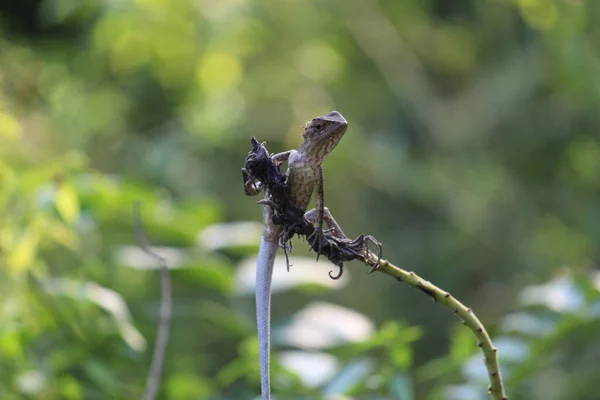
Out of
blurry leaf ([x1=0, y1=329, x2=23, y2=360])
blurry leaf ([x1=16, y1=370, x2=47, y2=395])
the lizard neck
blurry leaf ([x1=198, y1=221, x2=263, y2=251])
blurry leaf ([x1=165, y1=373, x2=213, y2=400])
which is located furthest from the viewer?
blurry leaf ([x1=198, y1=221, x2=263, y2=251])

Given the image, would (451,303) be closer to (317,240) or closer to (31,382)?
(317,240)

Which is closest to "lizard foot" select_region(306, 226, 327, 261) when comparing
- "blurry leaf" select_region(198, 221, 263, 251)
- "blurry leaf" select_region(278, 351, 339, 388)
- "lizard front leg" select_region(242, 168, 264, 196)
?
"lizard front leg" select_region(242, 168, 264, 196)

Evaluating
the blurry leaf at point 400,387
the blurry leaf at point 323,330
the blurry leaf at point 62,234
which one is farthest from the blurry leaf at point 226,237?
the blurry leaf at point 400,387

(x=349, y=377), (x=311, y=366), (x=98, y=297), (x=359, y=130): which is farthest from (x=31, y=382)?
(x=359, y=130)

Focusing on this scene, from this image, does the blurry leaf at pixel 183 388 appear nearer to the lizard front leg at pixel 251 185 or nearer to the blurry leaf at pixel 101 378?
the blurry leaf at pixel 101 378

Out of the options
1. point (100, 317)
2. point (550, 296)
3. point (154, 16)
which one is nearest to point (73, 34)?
point (154, 16)

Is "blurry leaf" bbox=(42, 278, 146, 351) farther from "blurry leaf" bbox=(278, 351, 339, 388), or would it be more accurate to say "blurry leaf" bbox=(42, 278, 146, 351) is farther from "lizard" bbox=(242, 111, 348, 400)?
"lizard" bbox=(242, 111, 348, 400)
